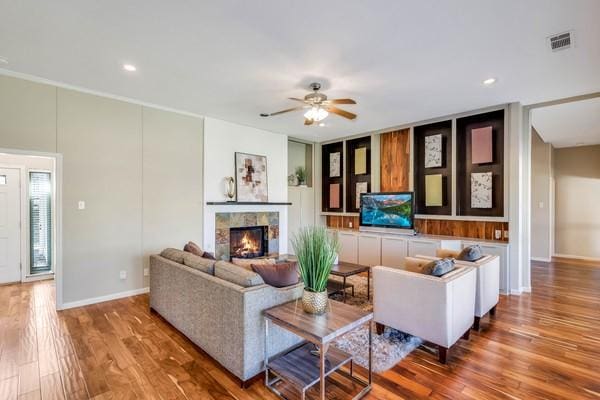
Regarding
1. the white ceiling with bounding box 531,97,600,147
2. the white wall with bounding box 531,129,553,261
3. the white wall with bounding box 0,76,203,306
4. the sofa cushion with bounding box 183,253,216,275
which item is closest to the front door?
the white wall with bounding box 0,76,203,306

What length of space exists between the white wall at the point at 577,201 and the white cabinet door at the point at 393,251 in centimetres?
495

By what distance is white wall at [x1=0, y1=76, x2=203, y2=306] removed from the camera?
362 centimetres

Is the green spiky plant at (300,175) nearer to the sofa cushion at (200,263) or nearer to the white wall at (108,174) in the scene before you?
the white wall at (108,174)

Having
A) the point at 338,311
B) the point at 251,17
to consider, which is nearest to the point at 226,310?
the point at 338,311

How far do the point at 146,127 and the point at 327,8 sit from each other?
11.2 feet

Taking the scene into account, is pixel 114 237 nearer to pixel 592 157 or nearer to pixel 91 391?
pixel 91 391

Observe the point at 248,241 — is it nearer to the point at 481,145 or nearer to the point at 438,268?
the point at 438,268

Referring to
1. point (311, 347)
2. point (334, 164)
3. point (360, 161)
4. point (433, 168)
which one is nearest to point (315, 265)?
point (311, 347)

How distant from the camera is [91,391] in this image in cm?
215

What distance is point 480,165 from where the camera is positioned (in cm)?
486

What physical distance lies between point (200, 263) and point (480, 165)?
4.63m

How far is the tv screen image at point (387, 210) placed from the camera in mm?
5418

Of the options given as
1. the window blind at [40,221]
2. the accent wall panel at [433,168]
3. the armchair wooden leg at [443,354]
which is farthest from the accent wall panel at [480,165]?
the window blind at [40,221]

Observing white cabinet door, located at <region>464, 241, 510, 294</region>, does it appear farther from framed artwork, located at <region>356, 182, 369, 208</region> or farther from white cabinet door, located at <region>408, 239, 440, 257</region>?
framed artwork, located at <region>356, 182, 369, 208</region>
